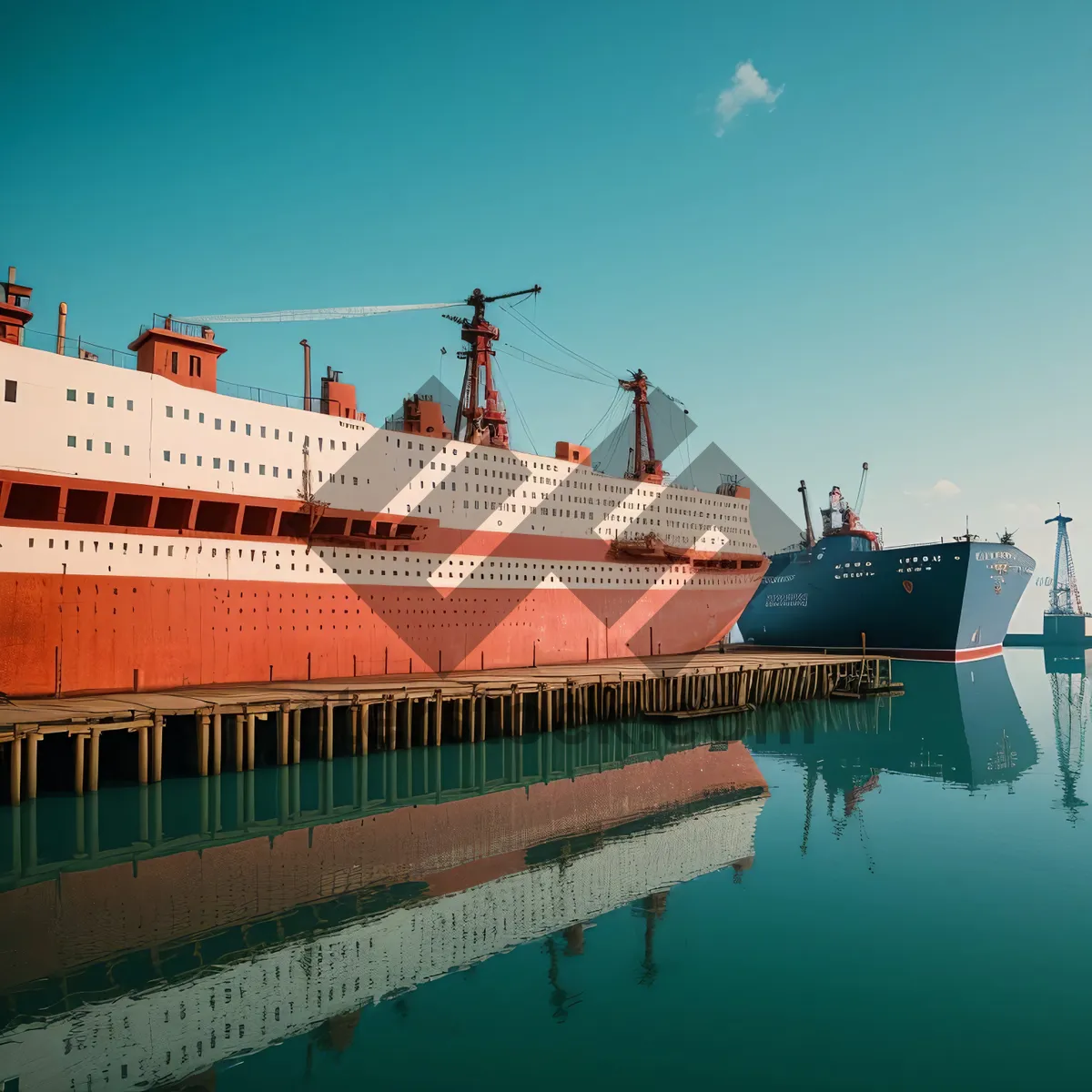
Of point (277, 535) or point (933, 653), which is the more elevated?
point (277, 535)

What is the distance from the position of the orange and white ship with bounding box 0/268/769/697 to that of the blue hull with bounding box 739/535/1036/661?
1815cm

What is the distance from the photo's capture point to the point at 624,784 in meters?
18.1

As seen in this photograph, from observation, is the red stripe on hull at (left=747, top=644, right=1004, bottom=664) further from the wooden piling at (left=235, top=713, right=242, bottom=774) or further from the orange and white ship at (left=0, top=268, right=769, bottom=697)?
the wooden piling at (left=235, top=713, right=242, bottom=774)

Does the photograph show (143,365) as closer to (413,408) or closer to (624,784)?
(413,408)

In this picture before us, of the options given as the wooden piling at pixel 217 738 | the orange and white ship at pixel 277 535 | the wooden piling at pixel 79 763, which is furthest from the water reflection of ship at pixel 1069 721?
the wooden piling at pixel 79 763

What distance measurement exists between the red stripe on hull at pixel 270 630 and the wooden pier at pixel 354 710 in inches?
21.3

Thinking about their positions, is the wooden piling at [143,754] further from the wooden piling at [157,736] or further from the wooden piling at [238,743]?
the wooden piling at [238,743]

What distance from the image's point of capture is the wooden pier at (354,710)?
15.1m

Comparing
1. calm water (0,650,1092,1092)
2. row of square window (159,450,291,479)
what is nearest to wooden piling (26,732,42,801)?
calm water (0,650,1092,1092)

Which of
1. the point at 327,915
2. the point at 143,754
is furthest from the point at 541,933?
the point at 143,754

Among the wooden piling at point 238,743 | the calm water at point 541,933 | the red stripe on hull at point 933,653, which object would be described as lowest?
the calm water at point 541,933

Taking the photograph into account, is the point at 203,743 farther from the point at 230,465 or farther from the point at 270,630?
the point at 230,465

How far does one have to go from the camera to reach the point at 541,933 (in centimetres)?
1019

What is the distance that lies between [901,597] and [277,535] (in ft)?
117
